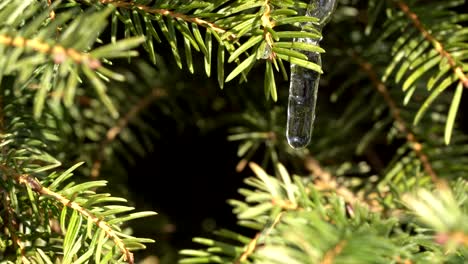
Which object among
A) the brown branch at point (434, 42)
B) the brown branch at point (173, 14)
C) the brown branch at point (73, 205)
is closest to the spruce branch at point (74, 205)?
the brown branch at point (73, 205)

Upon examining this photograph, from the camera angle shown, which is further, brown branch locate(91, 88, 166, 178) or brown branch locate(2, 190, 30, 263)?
brown branch locate(91, 88, 166, 178)

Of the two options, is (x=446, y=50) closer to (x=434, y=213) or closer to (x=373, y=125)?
(x=373, y=125)

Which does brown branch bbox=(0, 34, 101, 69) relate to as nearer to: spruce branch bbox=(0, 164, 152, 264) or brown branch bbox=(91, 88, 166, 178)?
spruce branch bbox=(0, 164, 152, 264)

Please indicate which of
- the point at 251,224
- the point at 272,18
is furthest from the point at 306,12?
the point at 251,224

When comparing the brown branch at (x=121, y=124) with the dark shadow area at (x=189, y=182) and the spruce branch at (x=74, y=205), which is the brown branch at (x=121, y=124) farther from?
the spruce branch at (x=74, y=205)

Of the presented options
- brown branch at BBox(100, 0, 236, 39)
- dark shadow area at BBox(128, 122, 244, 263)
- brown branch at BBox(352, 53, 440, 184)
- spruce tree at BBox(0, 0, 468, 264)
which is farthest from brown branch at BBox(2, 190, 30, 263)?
brown branch at BBox(352, 53, 440, 184)

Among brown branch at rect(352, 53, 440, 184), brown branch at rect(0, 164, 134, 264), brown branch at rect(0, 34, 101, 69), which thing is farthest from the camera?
brown branch at rect(352, 53, 440, 184)

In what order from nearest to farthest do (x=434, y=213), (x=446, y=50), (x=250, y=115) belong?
(x=434, y=213) < (x=446, y=50) < (x=250, y=115)
